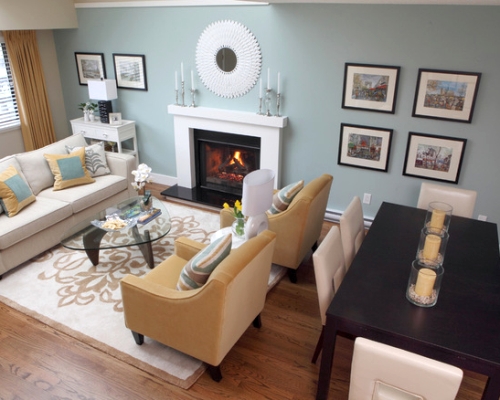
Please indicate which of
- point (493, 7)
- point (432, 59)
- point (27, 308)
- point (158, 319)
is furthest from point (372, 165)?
point (27, 308)

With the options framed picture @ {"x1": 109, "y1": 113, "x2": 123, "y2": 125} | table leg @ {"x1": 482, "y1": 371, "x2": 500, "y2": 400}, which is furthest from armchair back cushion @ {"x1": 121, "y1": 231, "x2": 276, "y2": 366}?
framed picture @ {"x1": 109, "y1": 113, "x2": 123, "y2": 125}

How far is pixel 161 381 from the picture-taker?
2672mm

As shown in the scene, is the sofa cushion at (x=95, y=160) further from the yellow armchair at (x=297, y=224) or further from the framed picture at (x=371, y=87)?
the framed picture at (x=371, y=87)

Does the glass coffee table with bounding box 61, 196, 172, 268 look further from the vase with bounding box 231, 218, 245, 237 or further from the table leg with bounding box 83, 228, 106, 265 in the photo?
the vase with bounding box 231, 218, 245, 237

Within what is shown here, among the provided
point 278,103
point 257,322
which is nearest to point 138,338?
point 257,322

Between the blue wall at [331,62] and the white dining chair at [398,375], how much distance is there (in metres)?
2.79

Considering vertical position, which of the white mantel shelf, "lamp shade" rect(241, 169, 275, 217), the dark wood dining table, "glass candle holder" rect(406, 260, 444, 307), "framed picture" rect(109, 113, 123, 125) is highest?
the white mantel shelf

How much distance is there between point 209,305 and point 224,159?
10.3ft

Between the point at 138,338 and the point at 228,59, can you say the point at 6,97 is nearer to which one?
the point at 228,59

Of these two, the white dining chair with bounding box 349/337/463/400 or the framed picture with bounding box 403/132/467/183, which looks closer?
the white dining chair with bounding box 349/337/463/400

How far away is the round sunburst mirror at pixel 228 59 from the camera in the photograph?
4480 millimetres

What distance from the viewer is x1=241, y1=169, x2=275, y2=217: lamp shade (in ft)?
9.84

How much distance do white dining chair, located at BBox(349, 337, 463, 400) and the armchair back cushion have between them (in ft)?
2.58

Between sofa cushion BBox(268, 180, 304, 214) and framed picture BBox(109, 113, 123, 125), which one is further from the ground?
framed picture BBox(109, 113, 123, 125)
